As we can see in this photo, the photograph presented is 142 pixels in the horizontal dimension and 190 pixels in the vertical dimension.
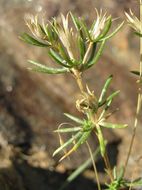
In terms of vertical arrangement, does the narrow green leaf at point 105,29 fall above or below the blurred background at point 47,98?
above

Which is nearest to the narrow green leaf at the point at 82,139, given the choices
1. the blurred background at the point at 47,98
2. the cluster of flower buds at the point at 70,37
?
the cluster of flower buds at the point at 70,37

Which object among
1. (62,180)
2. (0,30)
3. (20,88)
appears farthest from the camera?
(0,30)

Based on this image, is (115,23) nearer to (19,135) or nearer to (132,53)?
(132,53)

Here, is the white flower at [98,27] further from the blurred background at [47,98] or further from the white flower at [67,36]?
the blurred background at [47,98]

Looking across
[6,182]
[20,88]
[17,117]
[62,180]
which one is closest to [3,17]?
[20,88]

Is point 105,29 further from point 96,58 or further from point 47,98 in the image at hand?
point 47,98

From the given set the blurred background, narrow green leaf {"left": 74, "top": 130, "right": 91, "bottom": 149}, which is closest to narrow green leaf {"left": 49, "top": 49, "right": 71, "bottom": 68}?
narrow green leaf {"left": 74, "top": 130, "right": 91, "bottom": 149}

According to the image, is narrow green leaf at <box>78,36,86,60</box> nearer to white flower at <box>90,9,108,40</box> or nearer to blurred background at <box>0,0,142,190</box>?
white flower at <box>90,9,108,40</box>

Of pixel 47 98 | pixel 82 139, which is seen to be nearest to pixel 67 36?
pixel 82 139
